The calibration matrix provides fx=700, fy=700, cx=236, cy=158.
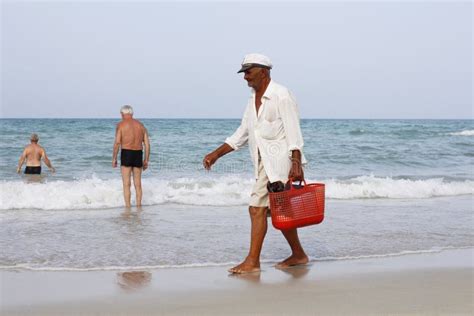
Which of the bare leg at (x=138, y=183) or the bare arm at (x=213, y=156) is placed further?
the bare leg at (x=138, y=183)

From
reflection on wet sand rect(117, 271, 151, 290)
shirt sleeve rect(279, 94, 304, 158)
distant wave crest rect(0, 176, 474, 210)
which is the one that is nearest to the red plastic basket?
shirt sleeve rect(279, 94, 304, 158)

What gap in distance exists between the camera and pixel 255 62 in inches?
224

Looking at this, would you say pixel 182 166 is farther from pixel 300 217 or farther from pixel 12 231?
pixel 300 217

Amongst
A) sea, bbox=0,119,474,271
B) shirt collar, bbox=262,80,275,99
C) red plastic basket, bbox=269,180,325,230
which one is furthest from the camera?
sea, bbox=0,119,474,271

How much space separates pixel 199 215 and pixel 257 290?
466cm

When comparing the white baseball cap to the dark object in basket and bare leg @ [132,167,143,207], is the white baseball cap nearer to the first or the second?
the dark object in basket

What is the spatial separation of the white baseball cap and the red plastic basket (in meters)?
1.02

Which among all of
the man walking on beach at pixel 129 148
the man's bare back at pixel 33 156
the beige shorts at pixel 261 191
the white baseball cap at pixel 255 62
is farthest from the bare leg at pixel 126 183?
the white baseball cap at pixel 255 62

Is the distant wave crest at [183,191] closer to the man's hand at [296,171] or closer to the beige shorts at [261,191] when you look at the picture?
the beige shorts at [261,191]

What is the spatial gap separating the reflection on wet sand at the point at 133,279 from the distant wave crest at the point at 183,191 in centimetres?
491

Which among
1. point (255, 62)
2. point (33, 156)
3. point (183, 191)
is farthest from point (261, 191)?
point (33, 156)

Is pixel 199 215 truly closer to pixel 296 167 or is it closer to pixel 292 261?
pixel 292 261

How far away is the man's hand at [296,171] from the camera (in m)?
5.56

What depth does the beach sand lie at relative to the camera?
467 centimetres
